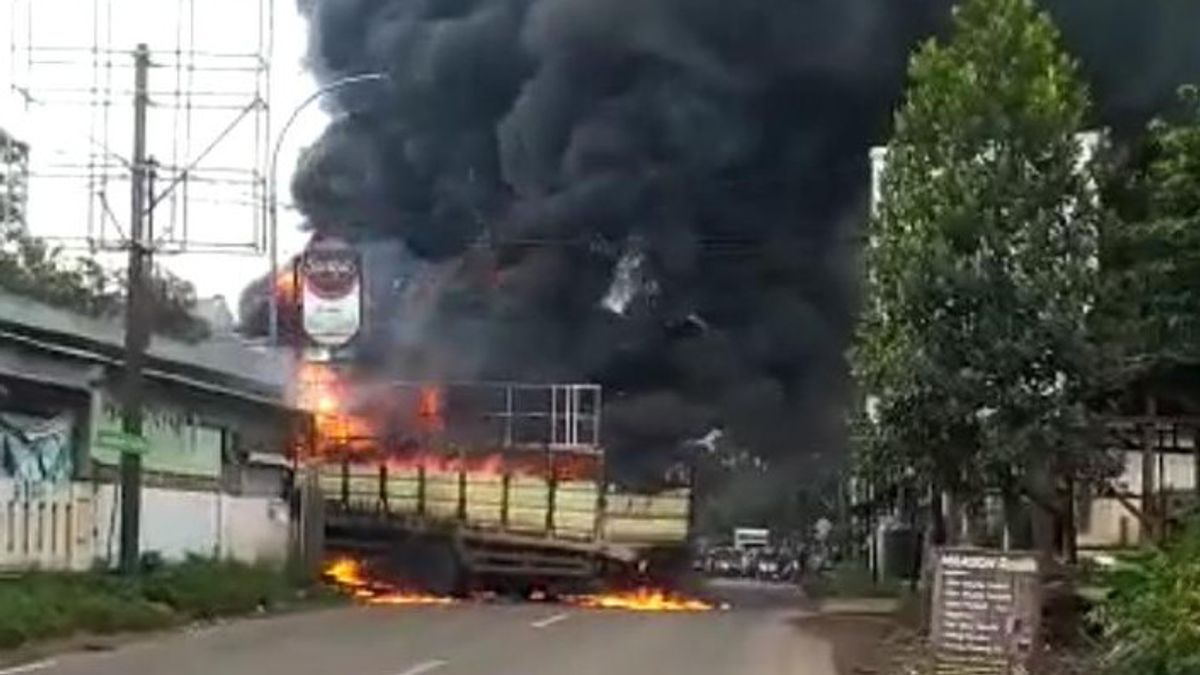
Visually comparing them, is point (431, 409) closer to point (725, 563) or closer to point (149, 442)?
point (149, 442)

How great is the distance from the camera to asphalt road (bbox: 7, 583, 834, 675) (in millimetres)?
18359


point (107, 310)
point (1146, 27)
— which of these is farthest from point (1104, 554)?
point (107, 310)

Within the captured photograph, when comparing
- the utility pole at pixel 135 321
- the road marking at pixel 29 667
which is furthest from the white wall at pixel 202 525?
the road marking at pixel 29 667

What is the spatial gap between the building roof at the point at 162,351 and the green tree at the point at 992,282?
1036 cm

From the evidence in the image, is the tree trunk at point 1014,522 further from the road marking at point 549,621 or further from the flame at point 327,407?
the flame at point 327,407

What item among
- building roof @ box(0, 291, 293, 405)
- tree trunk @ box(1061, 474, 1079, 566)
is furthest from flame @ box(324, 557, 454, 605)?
tree trunk @ box(1061, 474, 1079, 566)

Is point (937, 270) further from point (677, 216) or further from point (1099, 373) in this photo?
point (677, 216)

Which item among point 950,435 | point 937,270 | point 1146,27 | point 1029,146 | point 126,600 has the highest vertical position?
point 1146,27

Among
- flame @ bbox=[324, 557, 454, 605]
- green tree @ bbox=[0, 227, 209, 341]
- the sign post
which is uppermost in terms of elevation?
green tree @ bbox=[0, 227, 209, 341]

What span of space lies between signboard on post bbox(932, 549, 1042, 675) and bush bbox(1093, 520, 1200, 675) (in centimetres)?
63

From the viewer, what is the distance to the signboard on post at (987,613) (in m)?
17.1

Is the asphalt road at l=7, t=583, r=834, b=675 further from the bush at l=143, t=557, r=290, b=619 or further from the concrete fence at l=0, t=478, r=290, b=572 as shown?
the concrete fence at l=0, t=478, r=290, b=572

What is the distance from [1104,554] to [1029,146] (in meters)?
6.84

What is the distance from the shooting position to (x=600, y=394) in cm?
4269
